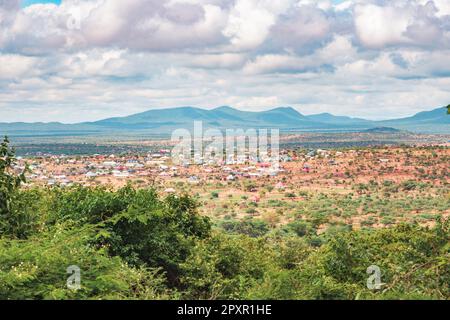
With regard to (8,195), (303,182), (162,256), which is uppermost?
(8,195)

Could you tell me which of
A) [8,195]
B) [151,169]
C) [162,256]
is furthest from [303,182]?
[8,195]

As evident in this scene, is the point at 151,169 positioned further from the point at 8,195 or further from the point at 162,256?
the point at 8,195

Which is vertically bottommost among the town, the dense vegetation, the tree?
the town

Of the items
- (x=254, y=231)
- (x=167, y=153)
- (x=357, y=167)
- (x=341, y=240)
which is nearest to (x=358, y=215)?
(x=254, y=231)

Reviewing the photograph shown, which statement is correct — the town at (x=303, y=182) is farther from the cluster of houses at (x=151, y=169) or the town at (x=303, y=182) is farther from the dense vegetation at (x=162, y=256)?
the dense vegetation at (x=162, y=256)

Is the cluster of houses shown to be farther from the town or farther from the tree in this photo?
the tree

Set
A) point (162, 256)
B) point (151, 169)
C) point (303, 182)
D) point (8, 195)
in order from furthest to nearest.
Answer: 1. point (151, 169)
2. point (303, 182)
3. point (162, 256)
4. point (8, 195)

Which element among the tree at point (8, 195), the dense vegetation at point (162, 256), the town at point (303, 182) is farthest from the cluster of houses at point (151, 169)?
the tree at point (8, 195)

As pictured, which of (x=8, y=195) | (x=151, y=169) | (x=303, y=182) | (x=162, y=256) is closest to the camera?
(x=8, y=195)

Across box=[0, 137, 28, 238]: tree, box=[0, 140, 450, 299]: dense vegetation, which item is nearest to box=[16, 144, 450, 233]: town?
box=[0, 140, 450, 299]: dense vegetation
